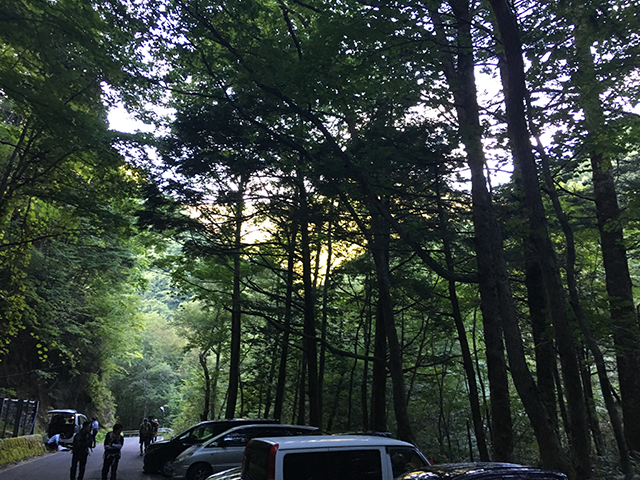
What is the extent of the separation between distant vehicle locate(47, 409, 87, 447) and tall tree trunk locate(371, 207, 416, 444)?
1775cm

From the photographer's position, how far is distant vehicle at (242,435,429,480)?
5594mm

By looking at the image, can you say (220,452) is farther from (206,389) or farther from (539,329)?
(206,389)

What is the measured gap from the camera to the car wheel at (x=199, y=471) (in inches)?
436

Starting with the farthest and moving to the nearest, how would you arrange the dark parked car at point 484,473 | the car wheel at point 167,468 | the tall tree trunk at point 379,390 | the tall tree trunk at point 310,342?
the tall tree trunk at point 310,342
the tall tree trunk at point 379,390
the car wheel at point 167,468
the dark parked car at point 484,473

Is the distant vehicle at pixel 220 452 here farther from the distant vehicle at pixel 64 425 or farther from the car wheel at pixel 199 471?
the distant vehicle at pixel 64 425

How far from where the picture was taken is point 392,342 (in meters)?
11.9

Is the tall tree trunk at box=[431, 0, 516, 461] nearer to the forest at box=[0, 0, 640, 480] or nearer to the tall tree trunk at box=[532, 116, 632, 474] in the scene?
the forest at box=[0, 0, 640, 480]

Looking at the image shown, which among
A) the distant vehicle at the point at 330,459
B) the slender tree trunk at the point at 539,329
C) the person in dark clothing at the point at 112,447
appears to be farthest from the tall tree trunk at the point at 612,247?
the person in dark clothing at the point at 112,447

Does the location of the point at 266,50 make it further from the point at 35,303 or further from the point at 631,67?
the point at 35,303

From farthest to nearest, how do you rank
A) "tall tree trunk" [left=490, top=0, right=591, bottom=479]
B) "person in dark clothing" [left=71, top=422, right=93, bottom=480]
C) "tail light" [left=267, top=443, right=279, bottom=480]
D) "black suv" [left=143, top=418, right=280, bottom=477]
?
"black suv" [left=143, top=418, right=280, bottom=477]
"person in dark clothing" [left=71, top=422, right=93, bottom=480]
"tall tree trunk" [left=490, top=0, right=591, bottom=479]
"tail light" [left=267, top=443, right=279, bottom=480]

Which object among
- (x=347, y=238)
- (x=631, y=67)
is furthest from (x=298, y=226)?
(x=631, y=67)

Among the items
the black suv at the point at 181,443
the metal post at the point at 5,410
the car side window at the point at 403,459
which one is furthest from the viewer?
the metal post at the point at 5,410

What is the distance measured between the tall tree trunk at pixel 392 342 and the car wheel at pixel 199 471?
518 centimetres

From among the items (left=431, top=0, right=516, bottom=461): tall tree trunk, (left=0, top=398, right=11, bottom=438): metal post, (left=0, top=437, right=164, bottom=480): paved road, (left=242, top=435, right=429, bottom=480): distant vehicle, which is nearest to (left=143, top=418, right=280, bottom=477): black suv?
(left=0, top=437, right=164, bottom=480): paved road
